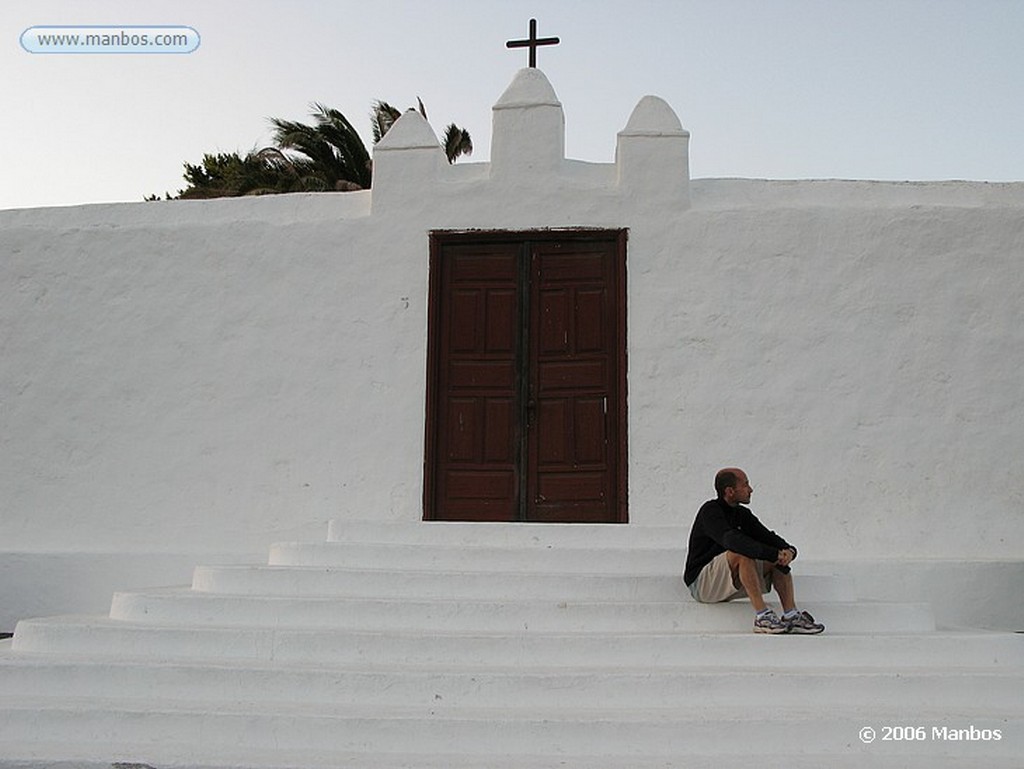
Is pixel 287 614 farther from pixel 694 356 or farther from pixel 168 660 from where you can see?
pixel 694 356

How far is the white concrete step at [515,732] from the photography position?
469cm

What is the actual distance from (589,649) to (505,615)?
21.5 inches

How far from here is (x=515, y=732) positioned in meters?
4.71

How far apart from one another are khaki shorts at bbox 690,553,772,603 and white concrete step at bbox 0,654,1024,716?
578 millimetres

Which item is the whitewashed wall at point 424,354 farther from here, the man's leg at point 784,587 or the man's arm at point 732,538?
the man's leg at point 784,587

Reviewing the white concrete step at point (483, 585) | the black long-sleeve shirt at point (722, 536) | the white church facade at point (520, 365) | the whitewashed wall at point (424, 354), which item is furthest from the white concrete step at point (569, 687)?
the whitewashed wall at point (424, 354)

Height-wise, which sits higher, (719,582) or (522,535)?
(522,535)

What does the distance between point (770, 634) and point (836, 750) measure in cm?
81

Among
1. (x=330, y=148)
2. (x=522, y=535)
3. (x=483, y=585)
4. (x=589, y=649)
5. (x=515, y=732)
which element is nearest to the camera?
(x=515, y=732)

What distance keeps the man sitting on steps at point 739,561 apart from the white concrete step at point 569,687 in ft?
1.27

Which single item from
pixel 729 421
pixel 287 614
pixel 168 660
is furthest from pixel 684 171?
pixel 168 660

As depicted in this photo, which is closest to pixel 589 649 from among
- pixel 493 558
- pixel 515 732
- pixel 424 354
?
pixel 515 732

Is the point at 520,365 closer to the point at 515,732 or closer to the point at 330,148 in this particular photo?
the point at 515,732

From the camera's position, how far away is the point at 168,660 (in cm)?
537
